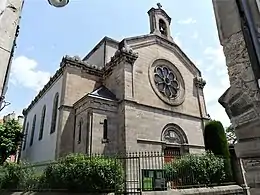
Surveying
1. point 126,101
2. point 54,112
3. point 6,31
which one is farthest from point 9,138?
point 6,31

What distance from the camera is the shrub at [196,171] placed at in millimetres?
12314

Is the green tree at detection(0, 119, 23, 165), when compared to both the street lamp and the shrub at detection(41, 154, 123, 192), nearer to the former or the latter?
the shrub at detection(41, 154, 123, 192)

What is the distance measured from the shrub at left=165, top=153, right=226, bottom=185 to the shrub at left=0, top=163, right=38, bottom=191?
7.46 m

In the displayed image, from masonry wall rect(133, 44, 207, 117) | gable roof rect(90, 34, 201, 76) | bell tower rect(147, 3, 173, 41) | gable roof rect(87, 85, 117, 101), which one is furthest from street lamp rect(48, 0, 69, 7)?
bell tower rect(147, 3, 173, 41)

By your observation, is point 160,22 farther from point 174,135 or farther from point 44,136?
point 44,136

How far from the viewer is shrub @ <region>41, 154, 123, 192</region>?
9.43m

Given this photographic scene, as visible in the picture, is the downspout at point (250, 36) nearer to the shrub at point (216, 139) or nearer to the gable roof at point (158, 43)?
the shrub at point (216, 139)

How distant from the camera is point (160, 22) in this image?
883 inches

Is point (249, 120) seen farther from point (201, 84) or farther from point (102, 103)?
point (201, 84)

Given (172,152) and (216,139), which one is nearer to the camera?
(216,139)

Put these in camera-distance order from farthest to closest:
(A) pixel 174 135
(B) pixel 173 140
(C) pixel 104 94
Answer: (A) pixel 174 135 < (B) pixel 173 140 < (C) pixel 104 94

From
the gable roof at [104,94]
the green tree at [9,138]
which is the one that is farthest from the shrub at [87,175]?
the green tree at [9,138]

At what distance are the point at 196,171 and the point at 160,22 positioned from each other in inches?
607

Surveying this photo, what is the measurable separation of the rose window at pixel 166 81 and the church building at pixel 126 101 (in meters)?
0.09
